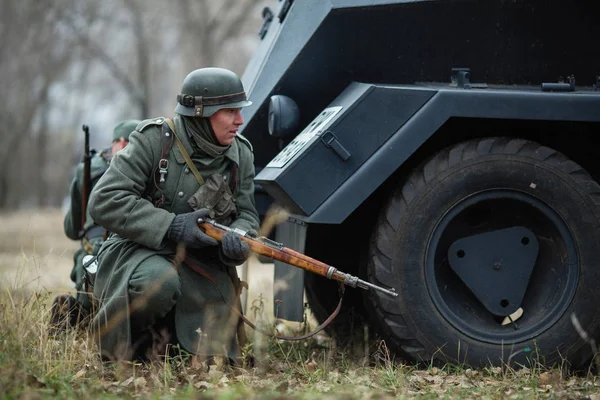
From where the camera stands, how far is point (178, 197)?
15.4 ft

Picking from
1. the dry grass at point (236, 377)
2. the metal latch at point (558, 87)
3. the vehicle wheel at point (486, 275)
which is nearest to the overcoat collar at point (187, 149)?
the vehicle wheel at point (486, 275)

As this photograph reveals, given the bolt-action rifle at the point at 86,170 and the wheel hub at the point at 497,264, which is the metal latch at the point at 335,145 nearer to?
the wheel hub at the point at 497,264

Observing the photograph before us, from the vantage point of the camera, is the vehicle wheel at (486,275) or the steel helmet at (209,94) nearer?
the vehicle wheel at (486,275)

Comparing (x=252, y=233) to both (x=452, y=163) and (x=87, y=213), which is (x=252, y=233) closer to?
(x=452, y=163)

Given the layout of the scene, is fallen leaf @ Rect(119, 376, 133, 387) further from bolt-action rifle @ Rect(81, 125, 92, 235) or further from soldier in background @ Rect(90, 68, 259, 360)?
bolt-action rifle @ Rect(81, 125, 92, 235)

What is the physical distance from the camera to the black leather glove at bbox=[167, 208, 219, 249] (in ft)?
14.8

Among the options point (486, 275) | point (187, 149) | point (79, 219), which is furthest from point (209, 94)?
point (79, 219)

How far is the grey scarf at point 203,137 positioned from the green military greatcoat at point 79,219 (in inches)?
68.4

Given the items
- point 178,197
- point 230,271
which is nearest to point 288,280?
point 230,271

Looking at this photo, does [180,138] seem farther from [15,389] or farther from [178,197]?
[15,389]

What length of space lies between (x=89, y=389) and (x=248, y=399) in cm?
84

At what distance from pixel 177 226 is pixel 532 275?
1.87m

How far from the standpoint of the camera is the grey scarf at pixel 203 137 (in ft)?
15.5

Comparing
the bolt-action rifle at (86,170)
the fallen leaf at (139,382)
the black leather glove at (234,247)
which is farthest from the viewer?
the bolt-action rifle at (86,170)
